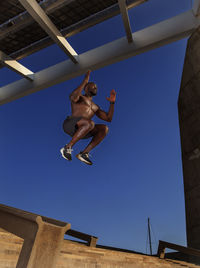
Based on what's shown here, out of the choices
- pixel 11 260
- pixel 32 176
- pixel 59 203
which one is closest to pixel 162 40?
pixel 11 260

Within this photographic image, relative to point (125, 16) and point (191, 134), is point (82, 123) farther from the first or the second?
point (125, 16)

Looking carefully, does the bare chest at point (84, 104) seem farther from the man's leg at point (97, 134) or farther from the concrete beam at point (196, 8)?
the concrete beam at point (196, 8)

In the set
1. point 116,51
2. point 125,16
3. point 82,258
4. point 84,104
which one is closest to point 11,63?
point 116,51

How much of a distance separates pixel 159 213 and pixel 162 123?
32715 millimetres

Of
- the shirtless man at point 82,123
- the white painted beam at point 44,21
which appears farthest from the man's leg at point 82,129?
the white painted beam at point 44,21

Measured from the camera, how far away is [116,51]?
24.3 feet

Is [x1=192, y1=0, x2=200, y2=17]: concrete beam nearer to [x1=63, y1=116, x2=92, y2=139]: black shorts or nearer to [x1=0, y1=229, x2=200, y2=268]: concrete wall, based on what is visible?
[x1=63, y1=116, x2=92, y2=139]: black shorts

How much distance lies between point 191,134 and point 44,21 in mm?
4420

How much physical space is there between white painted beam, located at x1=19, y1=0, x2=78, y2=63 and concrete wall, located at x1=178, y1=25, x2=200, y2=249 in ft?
10.6

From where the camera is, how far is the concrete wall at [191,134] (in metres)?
5.59

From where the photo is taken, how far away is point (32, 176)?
68.5 metres

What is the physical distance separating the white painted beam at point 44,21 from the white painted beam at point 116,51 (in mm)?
510

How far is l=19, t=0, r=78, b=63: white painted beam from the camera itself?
5802 mm

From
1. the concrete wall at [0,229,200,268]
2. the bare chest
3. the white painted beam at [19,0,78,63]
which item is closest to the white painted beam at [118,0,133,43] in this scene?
the white painted beam at [19,0,78,63]
